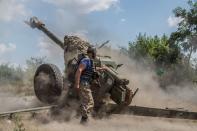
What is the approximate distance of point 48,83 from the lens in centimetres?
1198

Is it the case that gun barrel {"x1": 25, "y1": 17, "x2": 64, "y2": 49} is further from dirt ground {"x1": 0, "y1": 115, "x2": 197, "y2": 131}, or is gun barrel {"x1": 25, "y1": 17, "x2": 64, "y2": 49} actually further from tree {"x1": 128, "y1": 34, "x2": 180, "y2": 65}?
tree {"x1": 128, "y1": 34, "x2": 180, "y2": 65}

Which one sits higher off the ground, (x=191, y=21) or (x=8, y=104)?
(x=191, y=21)

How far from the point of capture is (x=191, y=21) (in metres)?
33.6

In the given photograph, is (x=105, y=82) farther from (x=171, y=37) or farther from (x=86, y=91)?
(x=171, y=37)

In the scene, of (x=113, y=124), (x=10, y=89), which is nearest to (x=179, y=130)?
(x=113, y=124)

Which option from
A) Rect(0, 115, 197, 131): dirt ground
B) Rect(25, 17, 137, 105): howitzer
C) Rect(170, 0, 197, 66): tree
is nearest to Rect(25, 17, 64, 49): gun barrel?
Rect(25, 17, 137, 105): howitzer

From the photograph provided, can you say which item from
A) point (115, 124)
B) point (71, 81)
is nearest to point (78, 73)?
point (115, 124)

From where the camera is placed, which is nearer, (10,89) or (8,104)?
(8,104)

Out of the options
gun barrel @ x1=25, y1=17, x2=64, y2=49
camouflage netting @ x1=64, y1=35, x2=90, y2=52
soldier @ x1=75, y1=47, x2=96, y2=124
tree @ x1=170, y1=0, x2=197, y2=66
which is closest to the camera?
soldier @ x1=75, y1=47, x2=96, y2=124

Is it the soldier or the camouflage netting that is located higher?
the camouflage netting

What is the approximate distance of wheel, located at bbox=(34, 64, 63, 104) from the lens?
456 inches

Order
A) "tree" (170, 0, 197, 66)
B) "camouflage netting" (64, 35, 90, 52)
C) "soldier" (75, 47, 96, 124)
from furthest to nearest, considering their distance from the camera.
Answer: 1. "tree" (170, 0, 197, 66)
2. "camouflage netting" (64, 35, 90, 52)
3. "soldier" (75, 47, 96, 124)

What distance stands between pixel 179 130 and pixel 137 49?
95.6 ft

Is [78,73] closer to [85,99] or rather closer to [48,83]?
[85,99]
